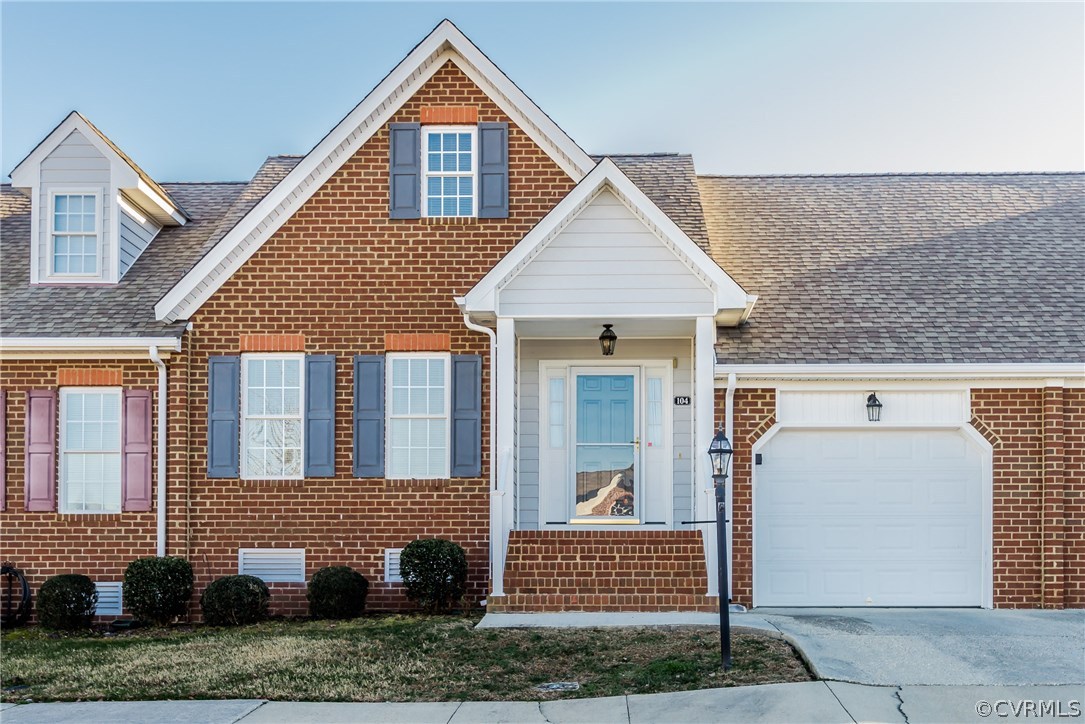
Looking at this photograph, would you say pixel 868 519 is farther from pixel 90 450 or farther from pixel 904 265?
pixel 90 450

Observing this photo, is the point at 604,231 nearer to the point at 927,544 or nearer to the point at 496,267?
the point at 496,267

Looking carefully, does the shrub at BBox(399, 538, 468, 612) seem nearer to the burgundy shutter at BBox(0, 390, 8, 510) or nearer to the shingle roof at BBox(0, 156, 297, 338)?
the shingle roof at BBox(0, 156, 297, 338)

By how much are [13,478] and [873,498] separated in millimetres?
10875

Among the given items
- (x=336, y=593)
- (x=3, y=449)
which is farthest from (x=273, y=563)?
(x=3, y=449)

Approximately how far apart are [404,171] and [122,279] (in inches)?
171

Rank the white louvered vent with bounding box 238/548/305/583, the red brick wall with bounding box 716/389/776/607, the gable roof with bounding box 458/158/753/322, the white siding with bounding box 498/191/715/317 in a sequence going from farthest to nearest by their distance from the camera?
the white louvered vent with bounding box 238/548/305/583 → the red brick wall with bounding box 716/389/776/607 → the white siding with bounding box 498/191/715/317 → the gable roof with bounding box 458/158/753/322

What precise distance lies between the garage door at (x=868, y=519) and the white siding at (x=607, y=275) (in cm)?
238

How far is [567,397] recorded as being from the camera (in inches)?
547

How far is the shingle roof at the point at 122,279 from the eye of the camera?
1338 centimetres

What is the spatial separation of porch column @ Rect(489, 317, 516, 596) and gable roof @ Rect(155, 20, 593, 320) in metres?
2.58

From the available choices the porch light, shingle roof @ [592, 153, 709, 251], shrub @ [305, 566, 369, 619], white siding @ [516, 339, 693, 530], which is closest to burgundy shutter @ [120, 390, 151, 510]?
shrub @ [305, 566, 369, 619]

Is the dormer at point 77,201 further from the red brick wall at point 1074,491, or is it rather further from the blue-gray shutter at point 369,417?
the red brick wall at point 1074,491

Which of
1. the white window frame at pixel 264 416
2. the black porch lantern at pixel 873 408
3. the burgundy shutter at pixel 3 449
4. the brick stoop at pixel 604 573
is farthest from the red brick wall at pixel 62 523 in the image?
the black porch lantern at pixel 873 408

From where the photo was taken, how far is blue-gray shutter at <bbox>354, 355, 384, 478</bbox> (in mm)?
13180
